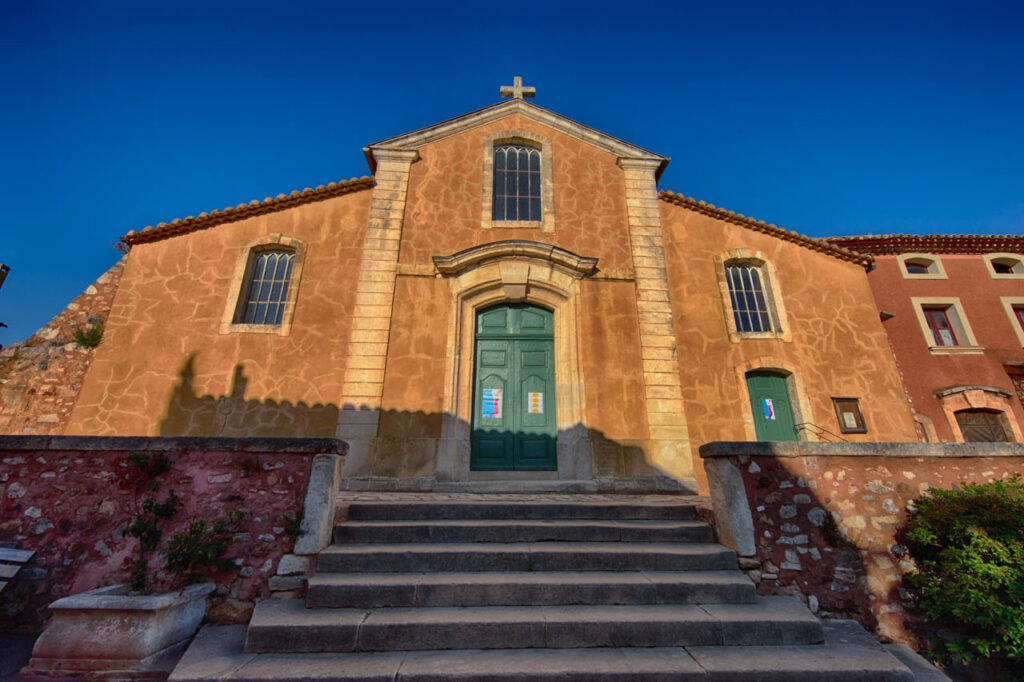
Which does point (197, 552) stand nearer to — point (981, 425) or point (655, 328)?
point (655, 328)

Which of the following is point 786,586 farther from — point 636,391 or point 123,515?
point 123,515

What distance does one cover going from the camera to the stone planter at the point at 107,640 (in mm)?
2973

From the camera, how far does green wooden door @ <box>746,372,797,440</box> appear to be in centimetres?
909

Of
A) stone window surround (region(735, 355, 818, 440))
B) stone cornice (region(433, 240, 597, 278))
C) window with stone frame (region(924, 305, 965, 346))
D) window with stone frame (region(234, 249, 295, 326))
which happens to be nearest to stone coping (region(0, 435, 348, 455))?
window with stone frame (region(234, 249, 295, 326))

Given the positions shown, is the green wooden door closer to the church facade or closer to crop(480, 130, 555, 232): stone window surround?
the church facade

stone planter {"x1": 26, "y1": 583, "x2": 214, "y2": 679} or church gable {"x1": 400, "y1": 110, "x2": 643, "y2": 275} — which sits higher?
church gable {"x1": 400, "y1": 110, "x2": 643, "y2": 275}

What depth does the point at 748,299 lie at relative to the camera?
10242mm

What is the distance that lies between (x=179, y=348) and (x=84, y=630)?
20.8 feet

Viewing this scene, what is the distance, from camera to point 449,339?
8078 mm

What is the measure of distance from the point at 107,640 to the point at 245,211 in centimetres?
847

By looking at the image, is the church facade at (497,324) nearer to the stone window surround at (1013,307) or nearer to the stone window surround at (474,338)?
the stone window surround at (474,338)

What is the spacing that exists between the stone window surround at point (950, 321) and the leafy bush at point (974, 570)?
39.7 feet

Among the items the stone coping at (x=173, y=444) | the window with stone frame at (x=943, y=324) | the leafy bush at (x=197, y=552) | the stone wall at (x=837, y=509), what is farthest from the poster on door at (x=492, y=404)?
the window with stone frame at (x=943, y=324)

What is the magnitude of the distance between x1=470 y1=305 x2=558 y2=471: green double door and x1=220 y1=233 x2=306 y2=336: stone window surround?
3748mm
